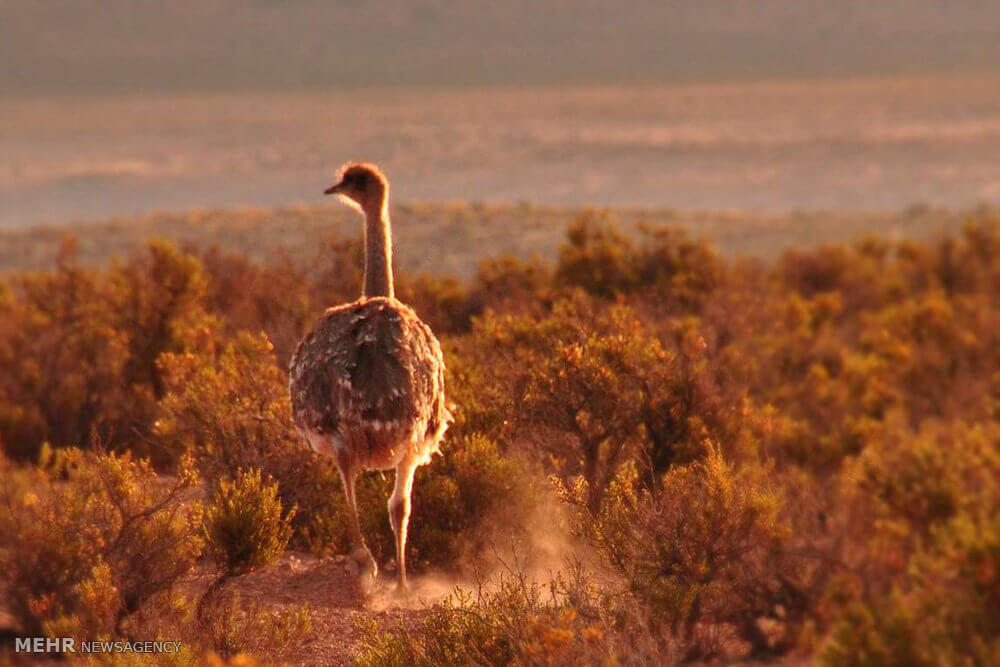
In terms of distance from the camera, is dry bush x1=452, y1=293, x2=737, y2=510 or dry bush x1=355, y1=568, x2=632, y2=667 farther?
dry bush x1=452, y1=293, x2=737, y2=510

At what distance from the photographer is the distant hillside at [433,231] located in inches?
1703

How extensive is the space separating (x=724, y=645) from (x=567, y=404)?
276 cm

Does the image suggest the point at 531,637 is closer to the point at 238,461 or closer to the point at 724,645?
the point at 724,645

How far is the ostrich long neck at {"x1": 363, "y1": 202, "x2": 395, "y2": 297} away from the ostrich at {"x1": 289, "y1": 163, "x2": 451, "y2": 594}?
32cm

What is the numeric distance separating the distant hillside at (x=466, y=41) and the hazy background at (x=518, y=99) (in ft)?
0.63

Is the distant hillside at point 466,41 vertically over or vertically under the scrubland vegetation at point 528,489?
under

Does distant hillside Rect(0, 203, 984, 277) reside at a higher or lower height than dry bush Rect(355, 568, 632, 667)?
lower

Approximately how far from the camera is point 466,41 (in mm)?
121625

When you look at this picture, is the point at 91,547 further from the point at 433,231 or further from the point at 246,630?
the point at 433,231

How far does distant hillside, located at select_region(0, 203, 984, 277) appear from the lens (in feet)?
142

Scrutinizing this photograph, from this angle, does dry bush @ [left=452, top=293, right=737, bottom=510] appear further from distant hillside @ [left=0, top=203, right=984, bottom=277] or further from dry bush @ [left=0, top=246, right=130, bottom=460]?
distant hillside @ [left=0, top=203, right=984, bottom=277]

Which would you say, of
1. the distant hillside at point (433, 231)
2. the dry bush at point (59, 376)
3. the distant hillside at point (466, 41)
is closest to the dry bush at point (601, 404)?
the dry bush at point (59, 376)

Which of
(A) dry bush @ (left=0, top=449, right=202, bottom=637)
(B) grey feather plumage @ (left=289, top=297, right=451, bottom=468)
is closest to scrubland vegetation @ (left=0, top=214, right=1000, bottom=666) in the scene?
(A) dry bush @ (left=0, top=449, right=202, bottom=637)

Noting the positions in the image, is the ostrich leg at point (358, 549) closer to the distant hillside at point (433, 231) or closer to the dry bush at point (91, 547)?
the dry bush at point (91, 547)
